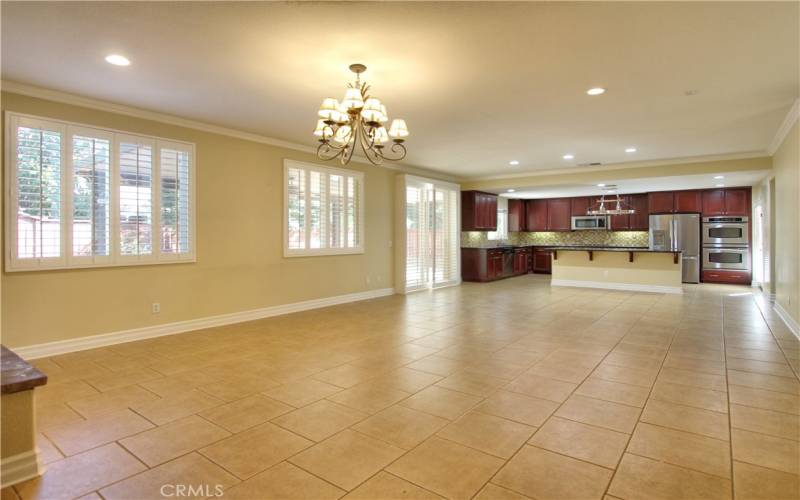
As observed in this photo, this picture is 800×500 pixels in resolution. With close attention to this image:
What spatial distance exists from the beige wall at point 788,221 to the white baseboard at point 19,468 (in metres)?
6.95

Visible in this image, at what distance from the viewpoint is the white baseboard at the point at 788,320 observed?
4.94m

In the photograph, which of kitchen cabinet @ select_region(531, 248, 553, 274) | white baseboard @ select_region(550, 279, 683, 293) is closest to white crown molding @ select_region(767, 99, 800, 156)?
white baseboard @ select_region(550, 279, 683, 293)

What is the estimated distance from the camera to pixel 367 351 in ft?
14.3

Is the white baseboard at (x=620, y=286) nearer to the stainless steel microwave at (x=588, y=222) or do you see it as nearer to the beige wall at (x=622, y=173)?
the beige wall at (x=622, y=173)

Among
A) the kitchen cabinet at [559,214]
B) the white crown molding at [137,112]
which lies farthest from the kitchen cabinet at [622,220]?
the white crown molding at [137,112]

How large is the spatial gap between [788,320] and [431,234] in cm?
586

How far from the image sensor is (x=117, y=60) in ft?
11.4

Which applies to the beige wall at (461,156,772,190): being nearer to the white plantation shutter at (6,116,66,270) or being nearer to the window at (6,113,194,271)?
the window at (6,113,194,271)

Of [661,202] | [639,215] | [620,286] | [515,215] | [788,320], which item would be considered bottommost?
[788,320]

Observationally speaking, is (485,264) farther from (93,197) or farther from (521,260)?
(93,197)

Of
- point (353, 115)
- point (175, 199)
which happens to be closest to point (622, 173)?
point (353, 115)

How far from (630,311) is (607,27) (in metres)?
4.92

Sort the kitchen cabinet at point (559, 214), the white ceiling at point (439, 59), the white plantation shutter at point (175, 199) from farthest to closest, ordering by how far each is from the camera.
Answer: the kitchen cabinet at point (559, 214), the white plantation shutter at point (175, 199), the white ceiling at point (439, 59)

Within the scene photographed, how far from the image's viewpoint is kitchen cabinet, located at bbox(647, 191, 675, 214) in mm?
10832
